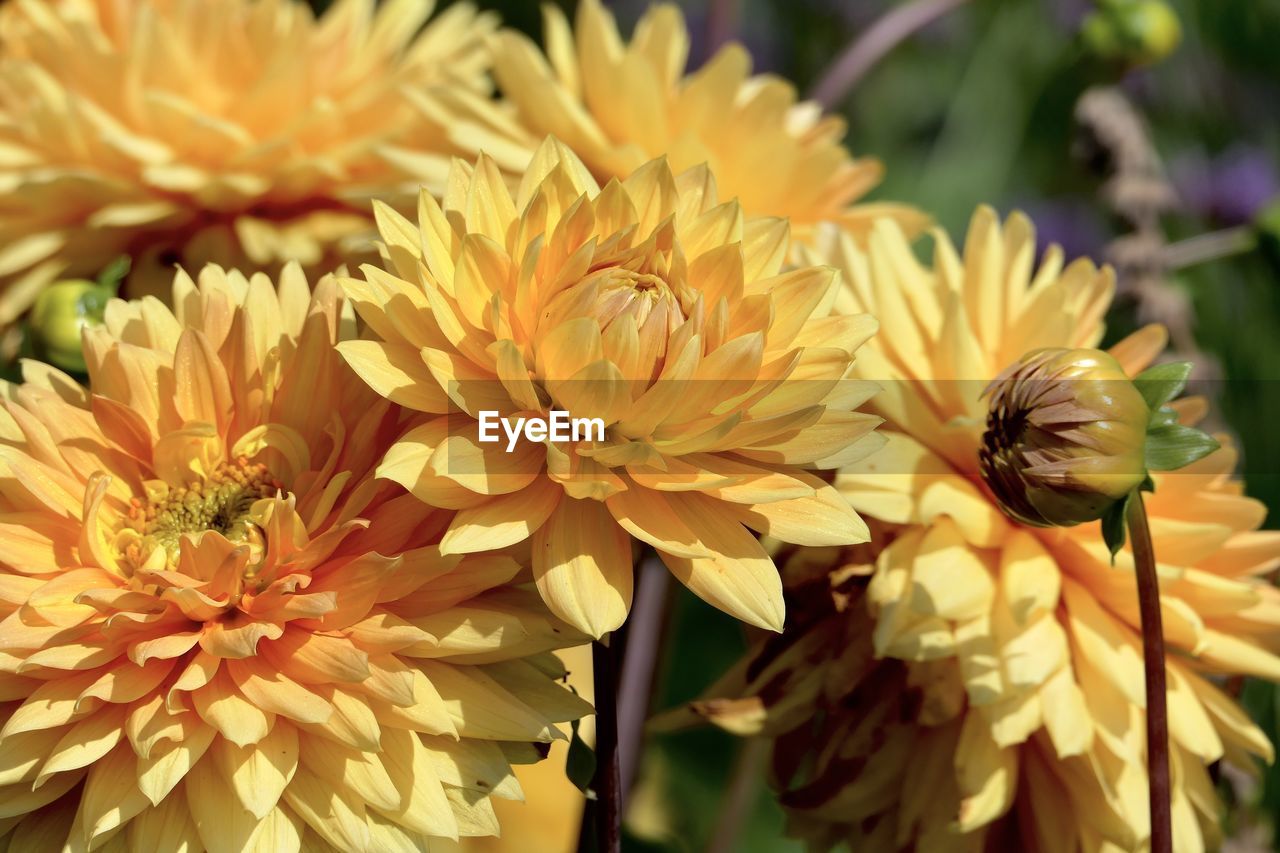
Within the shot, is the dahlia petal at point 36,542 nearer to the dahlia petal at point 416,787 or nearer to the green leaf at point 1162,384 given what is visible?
Result: the dahlia petal at point 416,787

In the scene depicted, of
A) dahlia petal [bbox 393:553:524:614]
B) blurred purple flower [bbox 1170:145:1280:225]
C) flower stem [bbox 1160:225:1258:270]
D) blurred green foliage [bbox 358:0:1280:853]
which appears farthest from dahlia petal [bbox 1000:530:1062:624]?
blurred purple flower [bbox 1170:145:1280:225]

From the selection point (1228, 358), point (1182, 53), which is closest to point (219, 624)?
point (1228, 358)

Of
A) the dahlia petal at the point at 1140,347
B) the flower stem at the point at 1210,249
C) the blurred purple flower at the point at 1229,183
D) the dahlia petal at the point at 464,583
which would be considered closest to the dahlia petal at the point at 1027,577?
the dahlia petal at the point at 1140,347

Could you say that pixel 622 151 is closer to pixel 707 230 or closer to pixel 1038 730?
pixel 707 230

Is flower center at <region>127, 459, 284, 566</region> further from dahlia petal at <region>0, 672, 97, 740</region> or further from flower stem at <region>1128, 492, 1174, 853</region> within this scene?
flower stem at <region>1128, 492, 1174, 853</region>

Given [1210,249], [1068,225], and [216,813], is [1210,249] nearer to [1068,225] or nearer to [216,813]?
[216,813]
